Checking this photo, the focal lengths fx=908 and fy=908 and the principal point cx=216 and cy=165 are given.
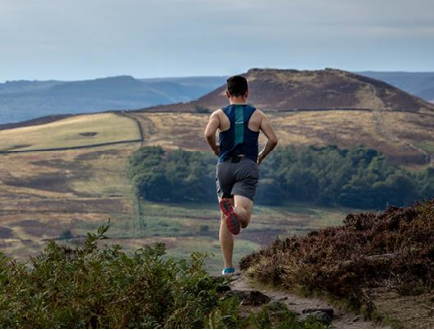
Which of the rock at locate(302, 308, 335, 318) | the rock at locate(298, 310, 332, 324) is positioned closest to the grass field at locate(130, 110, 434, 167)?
the rock at locate(302, 308, 335, 318)

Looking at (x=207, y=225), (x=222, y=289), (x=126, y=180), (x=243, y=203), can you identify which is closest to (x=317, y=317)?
(x=222, y=289)

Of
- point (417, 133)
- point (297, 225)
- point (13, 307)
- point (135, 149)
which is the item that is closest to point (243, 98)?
point (13, 307)

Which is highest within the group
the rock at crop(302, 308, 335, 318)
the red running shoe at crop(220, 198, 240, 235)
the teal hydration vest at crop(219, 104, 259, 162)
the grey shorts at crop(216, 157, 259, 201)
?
the teal hydration vest at crop(219, 104, 259, 162)

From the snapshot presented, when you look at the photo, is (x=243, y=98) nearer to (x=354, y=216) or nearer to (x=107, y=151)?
(x=354, y=216)

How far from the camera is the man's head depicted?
11.2 meters

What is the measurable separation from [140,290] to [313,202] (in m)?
137

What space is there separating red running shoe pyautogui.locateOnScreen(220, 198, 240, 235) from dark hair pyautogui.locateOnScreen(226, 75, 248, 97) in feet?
4.54

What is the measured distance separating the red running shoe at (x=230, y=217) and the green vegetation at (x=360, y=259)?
2.49ft

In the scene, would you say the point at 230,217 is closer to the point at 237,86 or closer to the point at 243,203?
the point at 243,203

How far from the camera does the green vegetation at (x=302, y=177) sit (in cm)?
13825

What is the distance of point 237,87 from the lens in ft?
36.8

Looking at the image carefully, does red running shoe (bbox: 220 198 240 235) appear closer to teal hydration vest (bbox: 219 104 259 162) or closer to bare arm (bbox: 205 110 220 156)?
teal hydration vest (bbox: 219 104 259 162)

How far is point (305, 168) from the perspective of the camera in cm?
14862

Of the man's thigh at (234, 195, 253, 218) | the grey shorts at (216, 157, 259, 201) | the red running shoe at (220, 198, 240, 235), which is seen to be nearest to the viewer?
the red running shoe at (220, 198, 240, 235)
